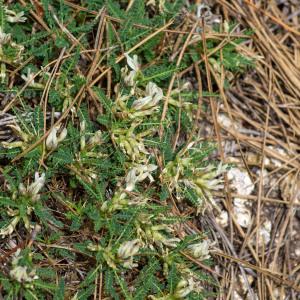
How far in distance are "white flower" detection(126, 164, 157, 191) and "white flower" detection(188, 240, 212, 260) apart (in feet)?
1.34

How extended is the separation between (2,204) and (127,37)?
1159mm

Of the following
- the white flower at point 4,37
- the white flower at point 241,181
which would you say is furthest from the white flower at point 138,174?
the white flower at point 4,37

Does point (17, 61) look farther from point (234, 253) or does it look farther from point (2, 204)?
point (234, 253)

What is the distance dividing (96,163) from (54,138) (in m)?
0.26

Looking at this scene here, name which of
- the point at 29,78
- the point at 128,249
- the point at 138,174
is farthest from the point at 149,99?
the point at 128,249

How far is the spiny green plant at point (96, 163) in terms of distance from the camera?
2.60 meters

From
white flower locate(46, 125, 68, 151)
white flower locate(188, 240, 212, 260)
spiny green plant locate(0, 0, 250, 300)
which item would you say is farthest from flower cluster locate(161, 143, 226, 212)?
white flower locate(46, 125, 68, 151)

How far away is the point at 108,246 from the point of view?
2611 mm

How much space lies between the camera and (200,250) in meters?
2.80

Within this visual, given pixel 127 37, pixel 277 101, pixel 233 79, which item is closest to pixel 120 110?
pixel 127 37

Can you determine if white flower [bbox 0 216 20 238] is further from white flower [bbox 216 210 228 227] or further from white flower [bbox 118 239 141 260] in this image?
white flower [bbox 216 210 228 227]

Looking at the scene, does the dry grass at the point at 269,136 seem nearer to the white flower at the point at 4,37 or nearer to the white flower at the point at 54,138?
the white flower at the point at 54,138

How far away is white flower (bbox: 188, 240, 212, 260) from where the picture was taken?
2801 mm

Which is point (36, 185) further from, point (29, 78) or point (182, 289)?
point (182, 289)
